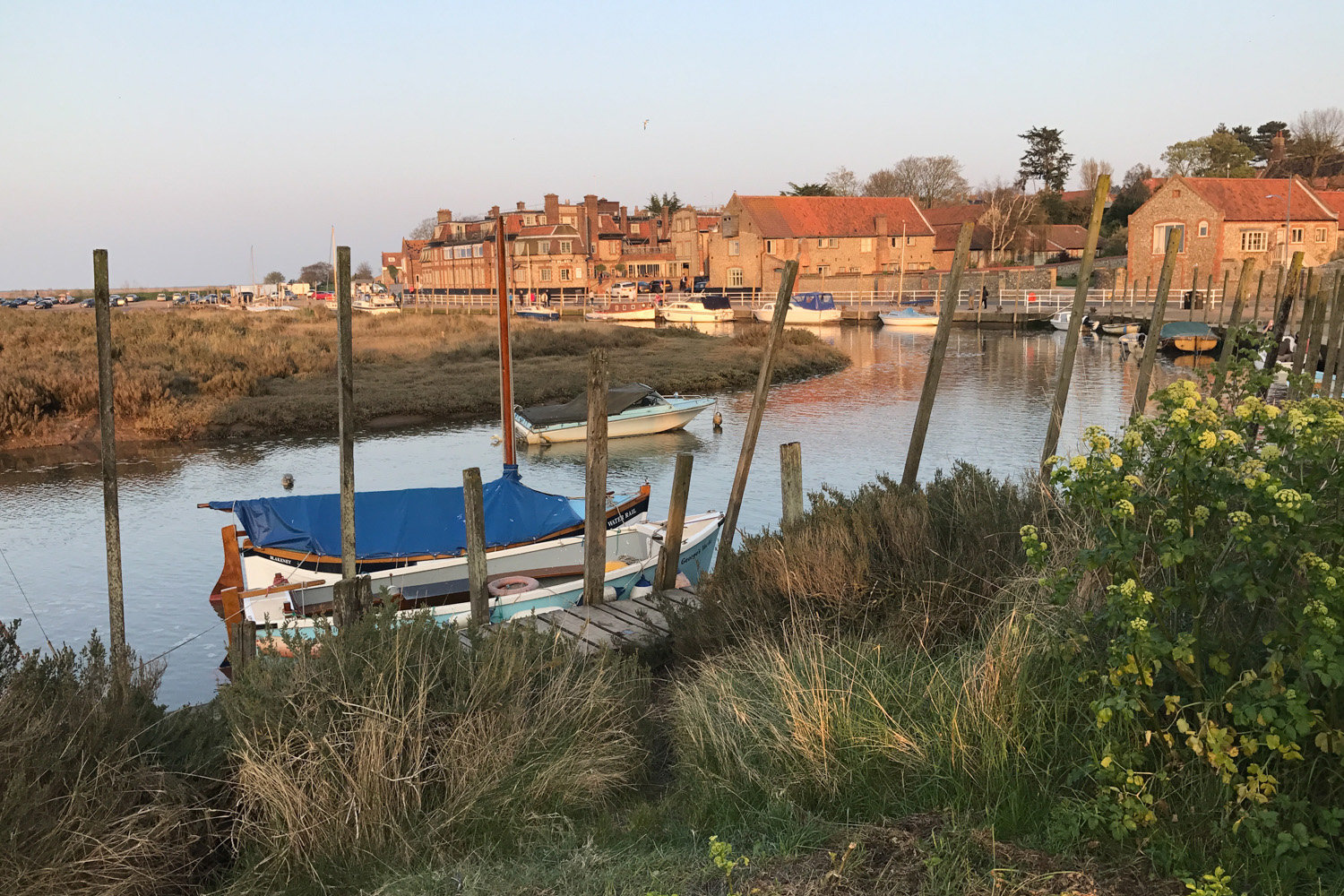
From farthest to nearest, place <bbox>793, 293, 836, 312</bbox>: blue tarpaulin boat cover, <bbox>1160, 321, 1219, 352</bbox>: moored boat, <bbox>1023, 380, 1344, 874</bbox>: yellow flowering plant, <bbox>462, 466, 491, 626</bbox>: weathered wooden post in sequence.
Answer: <bbox>793, 293, 836, 312</bbox>: blue tarpaulin boat cover
<bbox>1160, 321, 1219, 352</bbox>: moored boat
<bbox>462, 466, 491, 626</bbox>: weathered wooden post
<bbox>1023, 380, 1344, 874</bbox>: yellow flowering plant

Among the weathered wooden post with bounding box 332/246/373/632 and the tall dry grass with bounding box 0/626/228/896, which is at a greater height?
the weathered wooden post with bounding box 332/246/373/632

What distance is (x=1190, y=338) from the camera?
44.7 meters

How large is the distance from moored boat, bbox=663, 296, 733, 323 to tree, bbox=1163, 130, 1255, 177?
1882 inches

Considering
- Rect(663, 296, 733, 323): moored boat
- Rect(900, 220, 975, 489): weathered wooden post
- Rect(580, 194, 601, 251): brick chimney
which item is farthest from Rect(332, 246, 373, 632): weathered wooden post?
Rect(580, 194, 601, 251): brick chimney

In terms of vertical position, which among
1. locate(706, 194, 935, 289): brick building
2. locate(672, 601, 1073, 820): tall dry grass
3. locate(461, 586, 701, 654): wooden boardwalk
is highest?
locate(706, 194, 935, 289): brick building

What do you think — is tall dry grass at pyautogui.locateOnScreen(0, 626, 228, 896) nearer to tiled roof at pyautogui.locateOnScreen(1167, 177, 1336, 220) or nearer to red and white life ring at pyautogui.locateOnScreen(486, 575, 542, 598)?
red and white life ring at pyautogui.locateOnScreen(486, 575, 542, 598)

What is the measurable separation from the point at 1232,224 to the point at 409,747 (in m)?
74.6

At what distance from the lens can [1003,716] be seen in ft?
16.0

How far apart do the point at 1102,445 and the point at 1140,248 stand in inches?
3013

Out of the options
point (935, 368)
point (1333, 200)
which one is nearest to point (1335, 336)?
point (935, 368)

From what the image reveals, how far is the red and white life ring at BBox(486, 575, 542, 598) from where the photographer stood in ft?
39.3

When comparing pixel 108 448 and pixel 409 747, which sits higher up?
pixel 108 448

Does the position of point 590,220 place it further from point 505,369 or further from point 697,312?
point 505,369

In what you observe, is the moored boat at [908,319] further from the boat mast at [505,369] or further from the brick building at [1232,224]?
the boat mast at [505,369]
